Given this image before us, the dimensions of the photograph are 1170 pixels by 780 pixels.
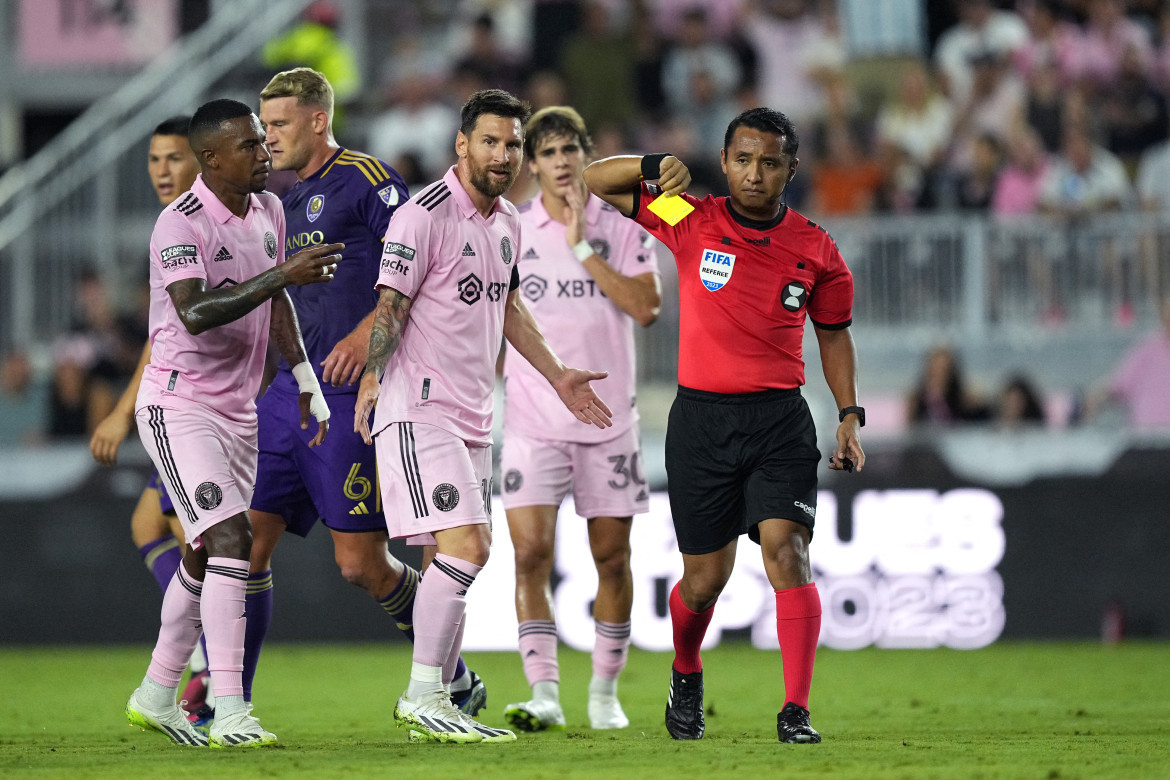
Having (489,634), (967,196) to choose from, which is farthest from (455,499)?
(967,196)

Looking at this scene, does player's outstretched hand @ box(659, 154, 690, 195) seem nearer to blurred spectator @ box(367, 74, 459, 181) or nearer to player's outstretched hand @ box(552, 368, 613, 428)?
player's outstretched hand @ box(552, 368, 613, 428)

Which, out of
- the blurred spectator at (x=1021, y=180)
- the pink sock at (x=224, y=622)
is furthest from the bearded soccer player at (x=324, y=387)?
the blurred spectator at (x=1021, y=180)

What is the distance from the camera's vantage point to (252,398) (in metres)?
6.55

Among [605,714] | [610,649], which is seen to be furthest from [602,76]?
[605,714]

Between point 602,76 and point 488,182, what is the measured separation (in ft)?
33.9

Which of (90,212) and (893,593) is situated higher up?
(90,212)

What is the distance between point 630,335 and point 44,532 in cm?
609

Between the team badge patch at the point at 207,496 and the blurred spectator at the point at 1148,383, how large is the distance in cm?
852

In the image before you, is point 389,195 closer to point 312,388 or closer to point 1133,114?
point 312,388

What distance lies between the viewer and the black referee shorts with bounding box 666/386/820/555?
636cm

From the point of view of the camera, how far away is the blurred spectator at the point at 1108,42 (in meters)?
16.3

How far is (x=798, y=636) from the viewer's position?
620cm

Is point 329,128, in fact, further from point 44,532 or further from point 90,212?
point 90,212

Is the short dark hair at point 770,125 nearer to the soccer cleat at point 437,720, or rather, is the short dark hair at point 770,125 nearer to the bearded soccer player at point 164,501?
the soccer cleat at point 437,720
